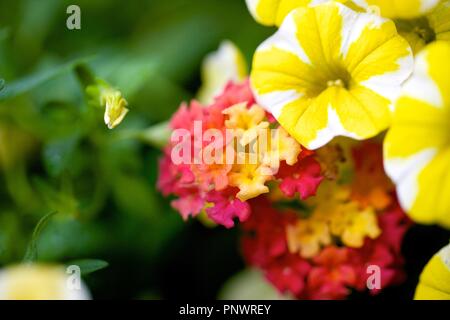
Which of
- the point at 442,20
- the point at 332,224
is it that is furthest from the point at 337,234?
the point at 442,20

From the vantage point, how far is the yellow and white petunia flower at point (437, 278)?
1.88 feet

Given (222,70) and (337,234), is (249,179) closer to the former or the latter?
(337,234)

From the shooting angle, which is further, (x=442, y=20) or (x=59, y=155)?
(x=59, y=155)

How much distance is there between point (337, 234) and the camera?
658 millimetres

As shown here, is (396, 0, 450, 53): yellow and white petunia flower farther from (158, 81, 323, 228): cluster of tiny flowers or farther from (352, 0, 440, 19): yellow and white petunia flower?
(158, 81, 323, 228): cluster of tiny flowers

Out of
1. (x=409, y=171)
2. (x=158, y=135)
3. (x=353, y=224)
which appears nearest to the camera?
(x=409, y=171)

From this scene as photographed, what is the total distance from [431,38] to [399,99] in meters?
0.10

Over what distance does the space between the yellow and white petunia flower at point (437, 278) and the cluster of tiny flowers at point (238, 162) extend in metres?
0.12

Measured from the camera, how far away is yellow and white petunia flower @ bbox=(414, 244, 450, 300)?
1.88 feet

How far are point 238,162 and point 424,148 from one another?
16 cm

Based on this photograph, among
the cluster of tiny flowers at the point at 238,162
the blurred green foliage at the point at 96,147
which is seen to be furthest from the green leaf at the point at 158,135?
the cluster of tiny flowers at the point at 238,162

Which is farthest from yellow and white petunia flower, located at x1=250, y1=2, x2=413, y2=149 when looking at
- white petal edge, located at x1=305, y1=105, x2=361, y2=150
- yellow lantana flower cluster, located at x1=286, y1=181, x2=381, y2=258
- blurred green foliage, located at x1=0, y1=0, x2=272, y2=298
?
blurred green foliage, located at x1=0, y1=0, x2=272, y2=298

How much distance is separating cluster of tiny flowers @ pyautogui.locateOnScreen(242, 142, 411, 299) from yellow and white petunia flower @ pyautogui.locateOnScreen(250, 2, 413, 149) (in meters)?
0.07
